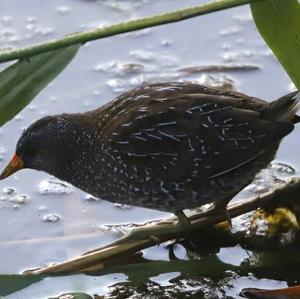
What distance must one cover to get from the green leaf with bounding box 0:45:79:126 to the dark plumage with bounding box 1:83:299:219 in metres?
0.99

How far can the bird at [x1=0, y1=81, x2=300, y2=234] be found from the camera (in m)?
4.95

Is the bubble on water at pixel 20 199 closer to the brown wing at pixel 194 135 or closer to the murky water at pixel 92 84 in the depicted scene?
the murky water at pixel 92 84

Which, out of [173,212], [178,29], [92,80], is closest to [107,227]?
[173,212]

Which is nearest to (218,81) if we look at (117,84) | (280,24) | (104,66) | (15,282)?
(117,84)

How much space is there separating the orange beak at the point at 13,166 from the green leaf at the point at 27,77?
113 centimetres

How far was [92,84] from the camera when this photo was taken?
6598 mm

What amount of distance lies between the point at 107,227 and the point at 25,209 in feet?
1.51

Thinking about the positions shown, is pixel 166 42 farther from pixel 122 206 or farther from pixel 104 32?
pixel 104 32

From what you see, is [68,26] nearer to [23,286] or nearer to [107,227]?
[107,227]

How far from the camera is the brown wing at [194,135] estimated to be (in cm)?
494

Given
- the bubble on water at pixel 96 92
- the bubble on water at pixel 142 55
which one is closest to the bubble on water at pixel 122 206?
the bubble on water at pixel 96 92

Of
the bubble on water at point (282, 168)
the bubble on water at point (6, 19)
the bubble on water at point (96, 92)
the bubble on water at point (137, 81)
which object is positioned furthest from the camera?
the bubble on water at point (6, 19)

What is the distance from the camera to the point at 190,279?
17.0 feet

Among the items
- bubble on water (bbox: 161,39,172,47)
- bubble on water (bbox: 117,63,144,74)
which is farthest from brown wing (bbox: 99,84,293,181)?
bubble on water (bbox: 161,39,172,47)
